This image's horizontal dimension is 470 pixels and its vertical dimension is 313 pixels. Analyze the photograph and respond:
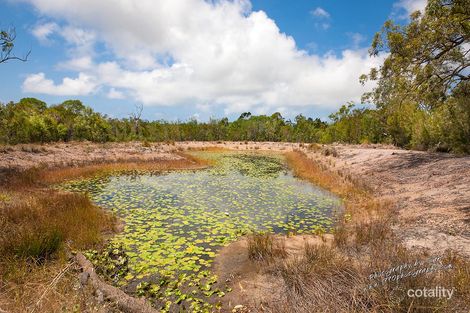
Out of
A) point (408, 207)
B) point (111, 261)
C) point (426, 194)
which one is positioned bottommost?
point (111, 261)


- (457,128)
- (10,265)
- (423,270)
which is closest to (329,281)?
(423,270)

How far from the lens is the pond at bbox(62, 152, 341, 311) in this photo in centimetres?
625

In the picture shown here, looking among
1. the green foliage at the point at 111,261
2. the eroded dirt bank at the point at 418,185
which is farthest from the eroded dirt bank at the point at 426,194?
the green foliage at the point at 111,261

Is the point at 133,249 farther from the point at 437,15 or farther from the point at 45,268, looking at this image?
the point at 437,15

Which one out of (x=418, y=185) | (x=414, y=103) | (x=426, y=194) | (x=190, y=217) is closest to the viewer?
(x=190, y=217)

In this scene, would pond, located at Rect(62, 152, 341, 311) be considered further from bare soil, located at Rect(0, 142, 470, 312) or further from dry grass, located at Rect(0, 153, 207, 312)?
dry grass, located at Rect(0, 153, 207, 312)

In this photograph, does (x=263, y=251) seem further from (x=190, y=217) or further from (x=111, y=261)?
(x=190, y=217)

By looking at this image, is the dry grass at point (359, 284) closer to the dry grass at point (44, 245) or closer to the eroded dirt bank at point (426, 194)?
the eroded dirt bank at point (426, 194)

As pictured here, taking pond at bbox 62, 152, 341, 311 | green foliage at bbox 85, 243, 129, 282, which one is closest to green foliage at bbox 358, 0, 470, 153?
pond at bbox 62, 152, 341, 311

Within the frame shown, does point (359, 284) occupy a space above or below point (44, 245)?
above

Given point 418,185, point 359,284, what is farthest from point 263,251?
point 418,185

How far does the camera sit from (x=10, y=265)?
558 centimetres

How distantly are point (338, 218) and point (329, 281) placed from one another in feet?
21.7

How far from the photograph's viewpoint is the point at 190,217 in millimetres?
11062
